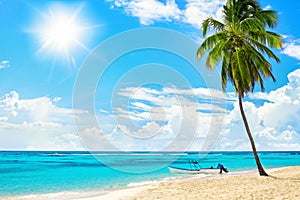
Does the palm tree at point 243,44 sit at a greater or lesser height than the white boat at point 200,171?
greater

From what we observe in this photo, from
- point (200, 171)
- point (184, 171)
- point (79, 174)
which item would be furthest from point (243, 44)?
point (79, 174)

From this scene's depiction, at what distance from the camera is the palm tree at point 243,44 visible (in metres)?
13.3

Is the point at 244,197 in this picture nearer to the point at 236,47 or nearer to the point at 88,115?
the point at 236,47

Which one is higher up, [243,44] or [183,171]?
[243,44]

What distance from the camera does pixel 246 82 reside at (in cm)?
1326

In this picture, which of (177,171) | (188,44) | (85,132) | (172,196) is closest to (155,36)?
(188,44)

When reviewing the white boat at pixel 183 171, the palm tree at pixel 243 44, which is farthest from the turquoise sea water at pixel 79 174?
the palm tree at pixel 243 44

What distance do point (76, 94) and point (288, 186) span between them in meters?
8.62

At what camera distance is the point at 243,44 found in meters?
13.8

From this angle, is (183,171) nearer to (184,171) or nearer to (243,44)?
(184,171)

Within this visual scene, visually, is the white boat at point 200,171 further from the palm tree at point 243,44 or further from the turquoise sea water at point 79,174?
the palm tree at point 243,44

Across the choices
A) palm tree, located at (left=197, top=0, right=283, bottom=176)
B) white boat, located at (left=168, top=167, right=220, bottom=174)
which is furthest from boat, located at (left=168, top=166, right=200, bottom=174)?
palm tree, located at (left=197, top=0, right=283, bottom=176)

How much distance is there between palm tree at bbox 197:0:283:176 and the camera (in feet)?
43.6

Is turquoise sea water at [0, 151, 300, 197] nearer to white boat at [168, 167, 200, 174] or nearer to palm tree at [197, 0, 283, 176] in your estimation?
white boat at [168, 167, 200, 174]
